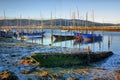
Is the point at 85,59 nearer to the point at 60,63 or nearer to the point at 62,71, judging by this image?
the point at 60,63

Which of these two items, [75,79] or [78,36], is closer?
[75,79]

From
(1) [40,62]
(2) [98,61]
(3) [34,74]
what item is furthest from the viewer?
(2) [98,61]

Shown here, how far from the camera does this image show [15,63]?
28.2 metres

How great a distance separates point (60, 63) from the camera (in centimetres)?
2762

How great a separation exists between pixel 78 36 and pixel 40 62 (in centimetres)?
5561

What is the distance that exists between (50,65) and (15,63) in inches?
166

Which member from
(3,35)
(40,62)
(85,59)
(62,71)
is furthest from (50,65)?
(3,35)

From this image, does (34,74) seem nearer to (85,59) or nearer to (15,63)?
(15,63)

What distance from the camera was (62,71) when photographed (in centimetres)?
2425

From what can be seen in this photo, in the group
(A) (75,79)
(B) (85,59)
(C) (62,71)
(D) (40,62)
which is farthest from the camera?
(B) (85,59)

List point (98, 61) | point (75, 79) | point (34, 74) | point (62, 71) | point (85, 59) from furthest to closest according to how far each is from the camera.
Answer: point (98, 61)
point (85, 59)
point (62, 71)
point (34, 74)
point (75, 79)

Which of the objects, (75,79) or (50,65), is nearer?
(75,79)

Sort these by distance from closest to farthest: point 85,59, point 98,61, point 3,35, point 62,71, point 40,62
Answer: point 62,71 → point 40,62 → point 85,59 → point 98,61 → point 3,35

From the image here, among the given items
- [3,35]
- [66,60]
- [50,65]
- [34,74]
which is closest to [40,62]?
[50,65]
